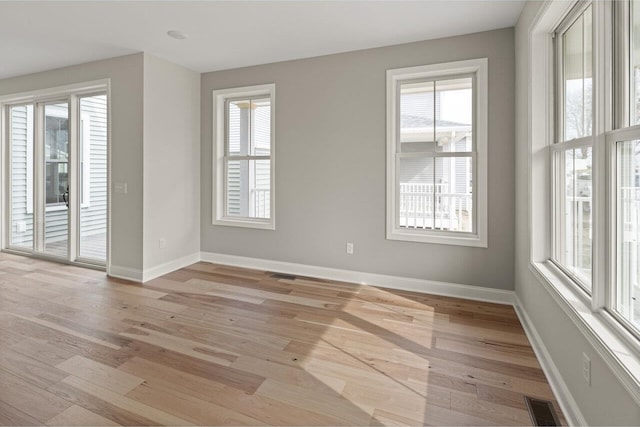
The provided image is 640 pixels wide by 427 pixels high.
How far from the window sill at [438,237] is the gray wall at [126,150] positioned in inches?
113

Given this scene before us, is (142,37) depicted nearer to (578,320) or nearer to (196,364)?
(196,364)

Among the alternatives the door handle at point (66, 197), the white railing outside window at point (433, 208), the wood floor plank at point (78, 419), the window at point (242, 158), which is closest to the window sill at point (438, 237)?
the white railing outside window at point (433, 208)

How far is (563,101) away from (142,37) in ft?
12.2

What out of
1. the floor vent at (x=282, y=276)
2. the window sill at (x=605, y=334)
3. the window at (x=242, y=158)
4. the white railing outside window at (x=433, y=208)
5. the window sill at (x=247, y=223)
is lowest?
the floor vent at (x=282, y=276)

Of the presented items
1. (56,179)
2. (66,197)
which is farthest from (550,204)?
(56,179)

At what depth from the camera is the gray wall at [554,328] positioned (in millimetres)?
1343

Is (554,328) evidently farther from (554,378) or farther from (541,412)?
(541,412)

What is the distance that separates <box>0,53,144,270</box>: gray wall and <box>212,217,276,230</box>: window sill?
3.40ft

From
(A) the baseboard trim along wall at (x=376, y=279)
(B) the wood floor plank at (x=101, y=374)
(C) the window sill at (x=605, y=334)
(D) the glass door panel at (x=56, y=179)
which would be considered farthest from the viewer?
(D) the glass door panel at (x=56, y=179)

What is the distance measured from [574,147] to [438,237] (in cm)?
167

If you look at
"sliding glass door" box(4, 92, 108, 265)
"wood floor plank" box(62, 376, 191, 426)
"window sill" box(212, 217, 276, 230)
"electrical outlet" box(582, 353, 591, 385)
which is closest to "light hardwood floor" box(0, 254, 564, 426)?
"wood floor plank" box(62, 376, 191, 426)

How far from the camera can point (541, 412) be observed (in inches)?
71.2

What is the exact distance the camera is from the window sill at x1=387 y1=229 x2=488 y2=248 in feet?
11.3

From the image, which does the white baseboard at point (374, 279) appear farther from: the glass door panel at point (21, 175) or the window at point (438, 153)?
the glass door panel at point (21, 175)
